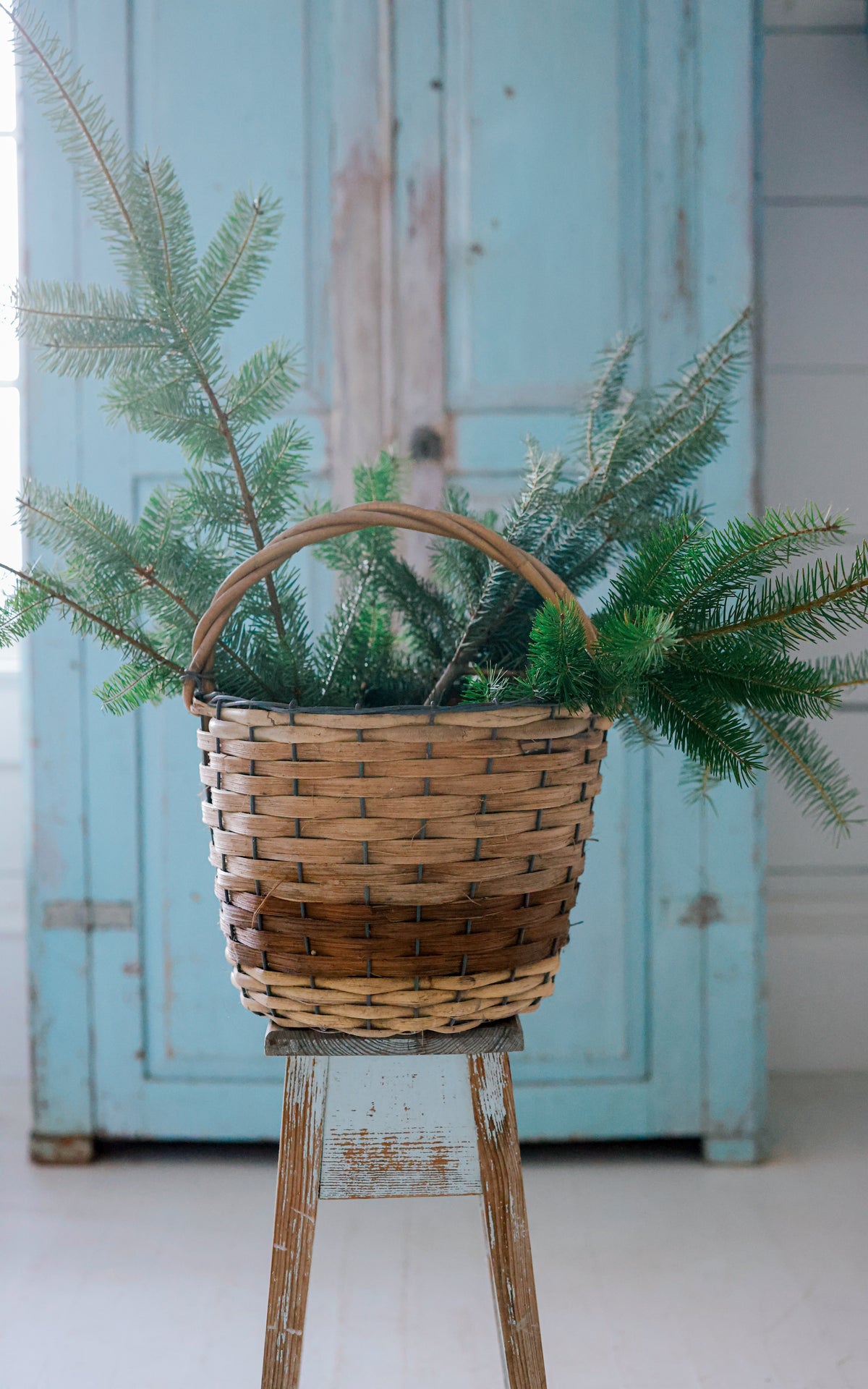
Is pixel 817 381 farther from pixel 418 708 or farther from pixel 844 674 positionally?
pixel 418 708

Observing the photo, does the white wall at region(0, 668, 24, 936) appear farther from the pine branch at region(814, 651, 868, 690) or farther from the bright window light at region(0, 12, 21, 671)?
the pine branch at region(814, 651, 868, 690)

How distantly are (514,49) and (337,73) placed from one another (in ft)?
0.75

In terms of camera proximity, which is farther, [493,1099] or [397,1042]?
[493,1099]

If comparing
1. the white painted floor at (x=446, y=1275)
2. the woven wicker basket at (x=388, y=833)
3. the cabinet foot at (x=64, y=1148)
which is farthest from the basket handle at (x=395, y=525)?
the cabinet foot at (x=64, y=1148)

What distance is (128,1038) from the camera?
58.7 inches

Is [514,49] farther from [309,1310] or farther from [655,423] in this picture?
[309,1310]

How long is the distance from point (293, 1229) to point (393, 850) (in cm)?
32

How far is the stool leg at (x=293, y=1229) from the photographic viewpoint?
0.69 metres

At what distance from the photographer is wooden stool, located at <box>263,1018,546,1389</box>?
27.2 inches

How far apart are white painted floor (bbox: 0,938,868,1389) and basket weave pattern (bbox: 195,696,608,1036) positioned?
0.70 meters

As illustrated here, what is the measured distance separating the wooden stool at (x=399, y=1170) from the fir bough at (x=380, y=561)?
24 cm

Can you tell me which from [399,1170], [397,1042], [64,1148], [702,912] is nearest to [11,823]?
[64,1148]

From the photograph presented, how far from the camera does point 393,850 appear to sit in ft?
1.74

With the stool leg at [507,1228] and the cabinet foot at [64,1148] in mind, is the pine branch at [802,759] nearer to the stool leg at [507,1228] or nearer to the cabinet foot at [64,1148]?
the stool leg at [507,1228]
